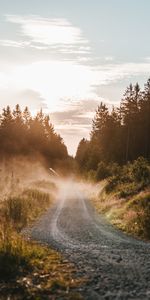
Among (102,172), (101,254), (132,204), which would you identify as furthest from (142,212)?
(102,172)

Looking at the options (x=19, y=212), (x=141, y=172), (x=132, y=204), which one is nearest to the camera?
(x=19, y=212)

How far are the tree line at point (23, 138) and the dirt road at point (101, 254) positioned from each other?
67361mm

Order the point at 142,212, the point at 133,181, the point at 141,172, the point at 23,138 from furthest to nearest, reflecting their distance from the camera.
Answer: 1. the point at 23,138
2. the point at 133,181
3. the point at 141,172
4. the point at 142,212

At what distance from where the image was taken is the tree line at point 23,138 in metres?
94.3

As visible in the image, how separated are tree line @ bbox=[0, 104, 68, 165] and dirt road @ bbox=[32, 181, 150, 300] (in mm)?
67361

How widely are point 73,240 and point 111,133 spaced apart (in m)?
74.3

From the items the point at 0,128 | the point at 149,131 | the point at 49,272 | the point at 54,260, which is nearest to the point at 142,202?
the point at 54,260

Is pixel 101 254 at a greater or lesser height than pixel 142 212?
lesser

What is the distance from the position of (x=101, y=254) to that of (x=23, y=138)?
84.9 m

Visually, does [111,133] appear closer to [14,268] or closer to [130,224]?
[130,224]

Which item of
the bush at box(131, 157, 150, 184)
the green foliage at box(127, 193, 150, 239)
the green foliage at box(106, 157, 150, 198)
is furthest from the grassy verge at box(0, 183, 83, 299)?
the bush at box(131, 157, 150, 184)

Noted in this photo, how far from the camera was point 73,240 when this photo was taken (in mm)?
19078

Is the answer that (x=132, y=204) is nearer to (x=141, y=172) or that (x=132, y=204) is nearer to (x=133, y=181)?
(x=141, y=172)

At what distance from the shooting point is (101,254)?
50.1 ft
